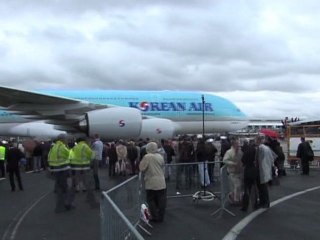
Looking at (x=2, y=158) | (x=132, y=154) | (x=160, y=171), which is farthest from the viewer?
(x=132, y=154)

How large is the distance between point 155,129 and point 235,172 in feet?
41.9

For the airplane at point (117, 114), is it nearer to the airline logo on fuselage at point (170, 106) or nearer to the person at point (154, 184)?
the airline logo on fuselage at point (170, 106)

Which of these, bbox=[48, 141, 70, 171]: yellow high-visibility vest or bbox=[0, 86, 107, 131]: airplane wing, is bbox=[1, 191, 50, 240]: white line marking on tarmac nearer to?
bbox=[48, 141, 70, 171]: yellow high-visibility vest

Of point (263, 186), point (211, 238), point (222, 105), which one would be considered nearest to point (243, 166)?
point (263, 186)

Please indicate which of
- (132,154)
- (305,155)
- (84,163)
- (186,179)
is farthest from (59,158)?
(305,155)

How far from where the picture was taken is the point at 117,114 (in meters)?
22.8

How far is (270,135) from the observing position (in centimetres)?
1730

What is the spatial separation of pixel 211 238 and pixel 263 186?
11.0 feet

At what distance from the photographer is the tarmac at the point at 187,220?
8.93 meters

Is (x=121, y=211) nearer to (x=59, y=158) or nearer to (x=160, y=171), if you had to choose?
(x=160, y=171)

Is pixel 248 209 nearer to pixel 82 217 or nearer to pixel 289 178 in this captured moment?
pixel 82 217

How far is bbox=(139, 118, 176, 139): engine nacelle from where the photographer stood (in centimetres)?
2453

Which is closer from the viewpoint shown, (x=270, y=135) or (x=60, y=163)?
(x=60, y=163)

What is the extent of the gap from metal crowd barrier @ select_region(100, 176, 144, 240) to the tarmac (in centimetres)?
52
